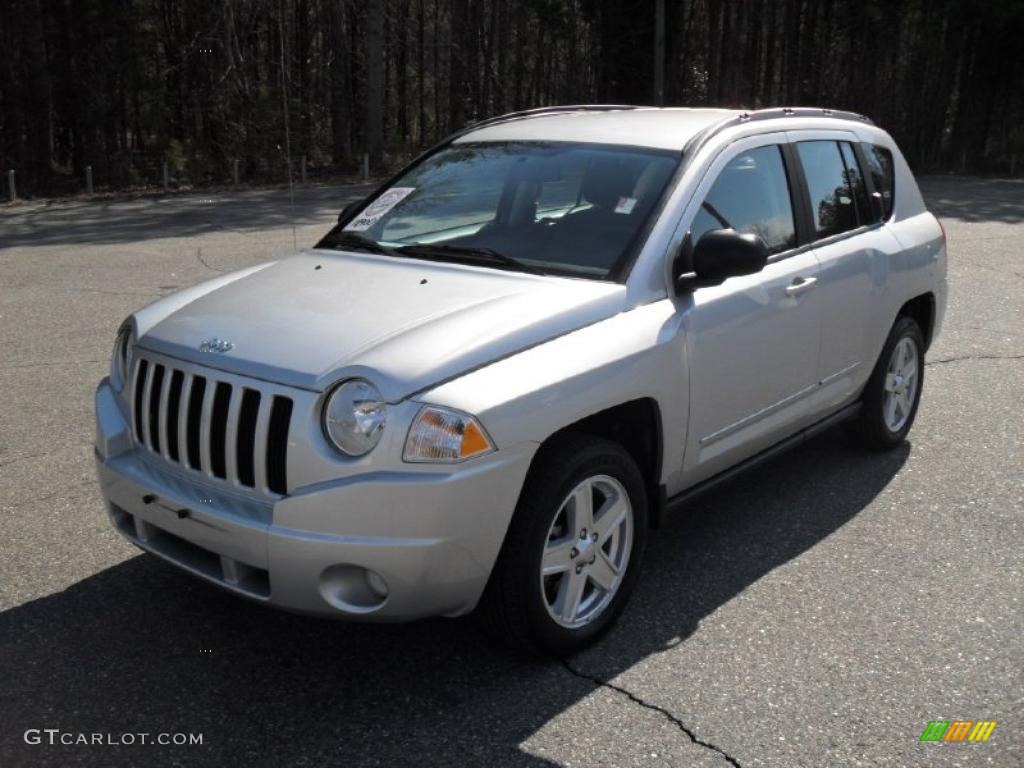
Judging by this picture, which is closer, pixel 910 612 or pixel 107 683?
pixel 107 683

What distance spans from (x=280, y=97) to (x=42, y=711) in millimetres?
27259

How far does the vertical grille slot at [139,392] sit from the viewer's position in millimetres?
3781

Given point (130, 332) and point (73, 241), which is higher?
point (130, 332)

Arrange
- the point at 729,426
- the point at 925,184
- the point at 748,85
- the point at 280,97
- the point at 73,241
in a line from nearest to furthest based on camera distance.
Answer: the point at 729,426, the point at 73,241, the point at 925,184, the point at 280,97, the point at 748,85

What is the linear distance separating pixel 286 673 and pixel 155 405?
3.21 feet

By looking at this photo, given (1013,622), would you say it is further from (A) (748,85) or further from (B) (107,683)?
(A) (748,85)

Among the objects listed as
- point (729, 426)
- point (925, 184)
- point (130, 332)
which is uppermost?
point (130, 332)

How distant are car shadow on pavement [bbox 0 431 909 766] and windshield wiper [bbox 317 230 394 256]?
1.49 m

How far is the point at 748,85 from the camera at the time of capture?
36750 mm

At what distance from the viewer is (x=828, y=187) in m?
5.27

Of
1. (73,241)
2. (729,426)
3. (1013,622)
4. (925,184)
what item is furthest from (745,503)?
(925,184)

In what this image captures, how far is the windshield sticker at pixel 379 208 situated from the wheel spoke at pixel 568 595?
1903 millimetres

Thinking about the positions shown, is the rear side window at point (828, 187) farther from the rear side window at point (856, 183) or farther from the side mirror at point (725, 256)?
the side mirror at point (725, 256)

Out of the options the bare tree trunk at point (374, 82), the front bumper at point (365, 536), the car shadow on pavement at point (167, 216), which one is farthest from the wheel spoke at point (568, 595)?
the bare tree trunk at point (374, 82)
